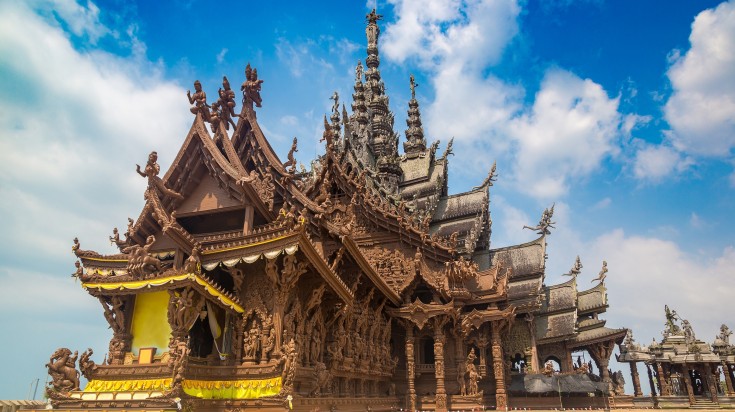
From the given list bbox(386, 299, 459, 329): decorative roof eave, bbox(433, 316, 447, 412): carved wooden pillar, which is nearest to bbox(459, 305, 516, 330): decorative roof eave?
bbox(386, 299, 459, 329): decorative roof eave

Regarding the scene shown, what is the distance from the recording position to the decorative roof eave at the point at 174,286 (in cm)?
855

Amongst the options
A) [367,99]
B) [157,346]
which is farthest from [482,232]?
[157,346]

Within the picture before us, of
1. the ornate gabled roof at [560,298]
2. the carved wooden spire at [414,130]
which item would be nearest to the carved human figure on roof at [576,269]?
the ornate gabled roof at [560,298]

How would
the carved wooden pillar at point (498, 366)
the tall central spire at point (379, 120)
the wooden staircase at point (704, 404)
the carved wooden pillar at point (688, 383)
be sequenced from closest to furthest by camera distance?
the carved wooden pillar at point (498, 366)
the wooden staircase at point (704, 404)
the carved wooden pillar at point (688, 383)
the tall central spire at point (379, 120)

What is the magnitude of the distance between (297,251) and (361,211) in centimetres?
989

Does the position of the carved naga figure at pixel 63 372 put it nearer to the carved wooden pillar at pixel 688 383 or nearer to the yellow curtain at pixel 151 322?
the yellow curtain at pixel 151 322

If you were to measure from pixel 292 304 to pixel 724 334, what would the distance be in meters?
23.7

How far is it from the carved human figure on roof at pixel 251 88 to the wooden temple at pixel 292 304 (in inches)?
1.5

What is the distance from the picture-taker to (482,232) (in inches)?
1051

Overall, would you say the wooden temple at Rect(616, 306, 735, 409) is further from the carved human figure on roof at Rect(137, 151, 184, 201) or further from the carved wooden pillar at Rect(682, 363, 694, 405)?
the carved human figure on roof at Rect(137, 151, 184, 201)

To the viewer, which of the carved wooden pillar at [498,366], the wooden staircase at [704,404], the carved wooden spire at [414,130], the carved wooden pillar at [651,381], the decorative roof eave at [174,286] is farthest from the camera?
the carved wooden spire at [414,130]

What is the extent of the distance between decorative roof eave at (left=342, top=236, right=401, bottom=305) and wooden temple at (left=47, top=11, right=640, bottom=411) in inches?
2.2

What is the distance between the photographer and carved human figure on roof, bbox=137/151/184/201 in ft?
34.7

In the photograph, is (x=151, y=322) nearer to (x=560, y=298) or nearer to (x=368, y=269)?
(x=368, y=269)
